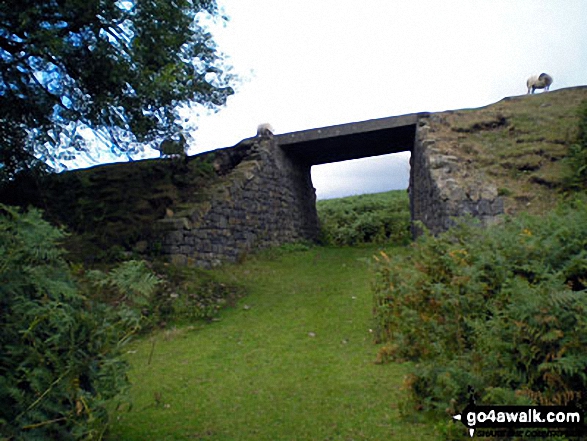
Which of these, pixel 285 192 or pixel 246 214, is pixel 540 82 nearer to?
pixel 285 192

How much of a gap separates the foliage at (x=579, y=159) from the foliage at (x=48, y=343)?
30.4ft

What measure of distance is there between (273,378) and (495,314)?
2222mm

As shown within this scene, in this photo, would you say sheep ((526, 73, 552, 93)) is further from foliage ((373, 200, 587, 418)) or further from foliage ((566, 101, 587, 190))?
foliage ((373, 200, 587, 418))

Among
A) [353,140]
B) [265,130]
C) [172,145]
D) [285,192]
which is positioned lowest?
[285,192]

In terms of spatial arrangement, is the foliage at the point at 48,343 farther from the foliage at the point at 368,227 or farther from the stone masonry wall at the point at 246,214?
the foliage at the point at 368,227

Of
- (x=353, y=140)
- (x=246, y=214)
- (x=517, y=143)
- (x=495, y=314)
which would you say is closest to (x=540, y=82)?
(x=517, y=143)

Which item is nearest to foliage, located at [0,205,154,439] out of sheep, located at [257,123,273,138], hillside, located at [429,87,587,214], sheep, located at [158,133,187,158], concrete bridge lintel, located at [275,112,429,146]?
sheep, located at [158,133,187,158]

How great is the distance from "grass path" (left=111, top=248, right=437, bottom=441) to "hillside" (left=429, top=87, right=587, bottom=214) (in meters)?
4.10

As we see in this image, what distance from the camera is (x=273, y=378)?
466 centimetres

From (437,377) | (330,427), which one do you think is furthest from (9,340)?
(437,377)

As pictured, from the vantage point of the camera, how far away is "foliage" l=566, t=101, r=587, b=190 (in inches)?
368

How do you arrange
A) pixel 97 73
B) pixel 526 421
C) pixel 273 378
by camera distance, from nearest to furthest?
pixel 526 421 < pixel 273 378 < pixel 97 73

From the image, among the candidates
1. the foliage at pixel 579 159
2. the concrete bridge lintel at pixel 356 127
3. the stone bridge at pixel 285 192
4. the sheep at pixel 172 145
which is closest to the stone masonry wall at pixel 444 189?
the stone bridge at pixel 285 192

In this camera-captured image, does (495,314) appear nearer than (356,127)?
Yes
